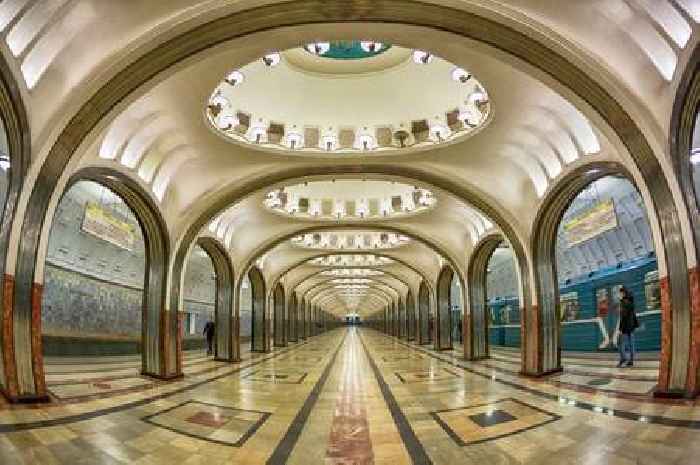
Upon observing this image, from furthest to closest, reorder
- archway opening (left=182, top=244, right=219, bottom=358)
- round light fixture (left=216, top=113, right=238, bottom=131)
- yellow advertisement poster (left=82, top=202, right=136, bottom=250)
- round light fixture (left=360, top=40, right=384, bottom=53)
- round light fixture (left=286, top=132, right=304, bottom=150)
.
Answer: archway opening (left=182, top=244, right=219, bottom=358) < yellow advertisement poster (left=82, top=202, right=136, bottom=250) < round light fixture (left=286, top=132, right=304, bottom=150) < round light fixture (left=216, top=113, right=238, bottom=131) < round light fixture (left=360, top=40, right=384, bottom=53)

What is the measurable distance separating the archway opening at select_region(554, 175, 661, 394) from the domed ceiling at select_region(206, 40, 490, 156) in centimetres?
399

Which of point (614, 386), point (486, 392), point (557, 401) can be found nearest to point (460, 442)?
point (557, 401)

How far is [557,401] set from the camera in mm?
6824

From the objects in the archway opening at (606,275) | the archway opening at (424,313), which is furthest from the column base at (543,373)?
the archway opening at (424,313)

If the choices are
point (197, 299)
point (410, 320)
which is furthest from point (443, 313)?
point (197, 299)

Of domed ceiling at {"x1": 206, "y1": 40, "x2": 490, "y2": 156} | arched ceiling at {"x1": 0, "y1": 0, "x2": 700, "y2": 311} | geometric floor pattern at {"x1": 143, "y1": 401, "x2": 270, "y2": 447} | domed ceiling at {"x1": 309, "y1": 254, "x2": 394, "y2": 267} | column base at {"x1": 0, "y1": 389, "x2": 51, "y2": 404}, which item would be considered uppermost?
domed ceiling at {"x1": 206, "y1": 40, "x2": 490, "y2": 156}

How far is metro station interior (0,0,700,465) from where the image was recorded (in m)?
5.17

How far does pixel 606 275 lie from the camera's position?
1459 cm

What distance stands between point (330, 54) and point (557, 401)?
8.39m

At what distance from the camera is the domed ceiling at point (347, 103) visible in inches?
398

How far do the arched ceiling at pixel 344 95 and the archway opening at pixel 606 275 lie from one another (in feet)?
9.51

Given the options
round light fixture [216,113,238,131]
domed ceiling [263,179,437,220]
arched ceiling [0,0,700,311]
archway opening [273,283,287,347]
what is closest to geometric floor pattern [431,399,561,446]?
arched ceiling [0,0,700,311]

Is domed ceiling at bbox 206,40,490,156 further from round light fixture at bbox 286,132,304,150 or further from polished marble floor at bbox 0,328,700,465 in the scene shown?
polished marble floor at bbox 0,328,700,465

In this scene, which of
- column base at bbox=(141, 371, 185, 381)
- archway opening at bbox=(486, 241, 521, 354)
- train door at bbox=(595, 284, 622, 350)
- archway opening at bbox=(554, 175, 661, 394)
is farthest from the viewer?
archway opening at bbox=(486, 241, 521, 354)
